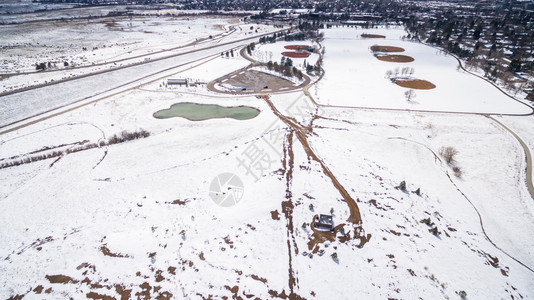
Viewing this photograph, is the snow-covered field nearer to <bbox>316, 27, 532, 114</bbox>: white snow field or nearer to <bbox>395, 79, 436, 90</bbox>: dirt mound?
<bbox>316, 27, 532, 114</bbox>: white snow field

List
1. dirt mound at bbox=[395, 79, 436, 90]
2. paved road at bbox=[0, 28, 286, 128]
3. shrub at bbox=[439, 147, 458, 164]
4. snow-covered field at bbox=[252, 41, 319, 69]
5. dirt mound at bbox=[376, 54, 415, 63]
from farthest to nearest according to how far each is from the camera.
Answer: dirt mound at bbox=[376, 54, 415, 63]
snow-covered field at bbox=[252, 41, 319, 69]
dirt mound at bbox=[395, 79, 436, 90]
paved road at bbox=[0, 28, 286, 128]
shrub at bbox=[439, 147, 458, 164]

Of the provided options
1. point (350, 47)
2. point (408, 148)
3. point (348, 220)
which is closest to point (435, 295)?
point (348, 220)

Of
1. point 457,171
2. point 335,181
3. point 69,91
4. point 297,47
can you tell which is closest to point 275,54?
point 297,47

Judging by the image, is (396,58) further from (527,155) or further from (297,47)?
(527,155)

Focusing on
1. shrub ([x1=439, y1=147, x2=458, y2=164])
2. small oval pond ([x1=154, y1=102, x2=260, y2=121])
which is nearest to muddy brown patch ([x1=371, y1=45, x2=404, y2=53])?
small oval pond ([x1=154, y1=102, x2=260, y2=121])

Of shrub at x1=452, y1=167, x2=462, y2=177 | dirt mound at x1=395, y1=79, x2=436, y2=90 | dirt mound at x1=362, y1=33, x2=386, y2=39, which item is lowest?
shrub at x1=452, y1=167, x2=462, y2=177
